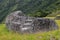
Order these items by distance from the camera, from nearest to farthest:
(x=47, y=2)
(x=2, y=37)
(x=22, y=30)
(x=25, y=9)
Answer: (x=2, y=37) < (x=22, y=30) < (x=47, y=2) < (x=25, y=9)

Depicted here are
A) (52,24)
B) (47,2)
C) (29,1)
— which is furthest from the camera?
(29,1)

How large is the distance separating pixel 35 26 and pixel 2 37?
5887 millimetres

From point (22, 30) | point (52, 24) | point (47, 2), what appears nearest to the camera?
point (22, 30)

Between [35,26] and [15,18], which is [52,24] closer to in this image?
[35,26]

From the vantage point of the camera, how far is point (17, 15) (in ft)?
58.4

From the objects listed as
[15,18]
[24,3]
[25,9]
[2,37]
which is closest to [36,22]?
[15,18]

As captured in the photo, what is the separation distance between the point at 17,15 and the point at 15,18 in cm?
79

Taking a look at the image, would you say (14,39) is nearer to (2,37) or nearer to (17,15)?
(2,37)

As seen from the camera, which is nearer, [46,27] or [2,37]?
[2,37]

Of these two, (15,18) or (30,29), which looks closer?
(30,29)

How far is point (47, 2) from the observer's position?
84188 mm

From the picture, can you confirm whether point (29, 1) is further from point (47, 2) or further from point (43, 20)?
point (43, 20)

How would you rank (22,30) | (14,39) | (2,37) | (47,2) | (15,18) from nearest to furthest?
(14,39), (2,37), (22,30), (15,18), (47,2)

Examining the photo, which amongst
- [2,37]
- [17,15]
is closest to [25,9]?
[17,15]
